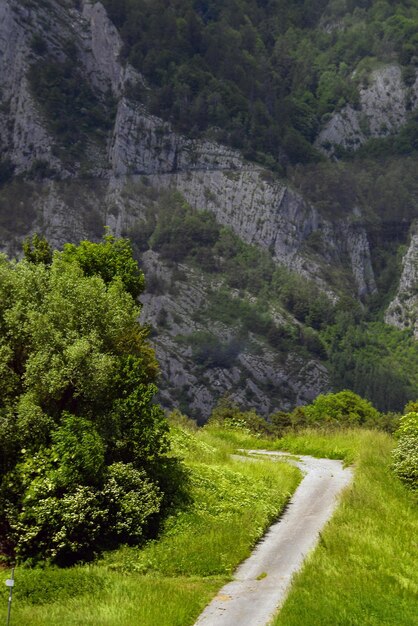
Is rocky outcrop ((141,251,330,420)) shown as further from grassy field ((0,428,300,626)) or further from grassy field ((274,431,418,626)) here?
grassy field ((274,431,418,626))

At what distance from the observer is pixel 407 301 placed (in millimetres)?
185000

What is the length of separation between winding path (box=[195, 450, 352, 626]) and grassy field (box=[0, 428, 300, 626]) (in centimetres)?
35

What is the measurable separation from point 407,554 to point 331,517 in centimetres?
334

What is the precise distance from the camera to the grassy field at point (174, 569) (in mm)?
16594

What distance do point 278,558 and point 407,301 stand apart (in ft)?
562

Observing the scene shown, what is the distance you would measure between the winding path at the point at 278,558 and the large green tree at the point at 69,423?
3.44 metres

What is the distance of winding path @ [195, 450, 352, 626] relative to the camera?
16.8 metres

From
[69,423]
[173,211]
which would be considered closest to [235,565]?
[69,423]

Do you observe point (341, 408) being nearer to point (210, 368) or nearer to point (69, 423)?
point (210, 368)

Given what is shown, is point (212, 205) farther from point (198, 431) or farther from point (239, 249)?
point (198, 431)

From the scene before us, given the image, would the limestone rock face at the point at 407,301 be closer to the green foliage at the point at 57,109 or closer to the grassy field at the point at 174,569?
the green foliage at the point at 57,109

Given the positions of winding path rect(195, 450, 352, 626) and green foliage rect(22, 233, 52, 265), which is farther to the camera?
green foliage rect(22, 233, 52, 265)

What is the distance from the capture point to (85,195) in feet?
615

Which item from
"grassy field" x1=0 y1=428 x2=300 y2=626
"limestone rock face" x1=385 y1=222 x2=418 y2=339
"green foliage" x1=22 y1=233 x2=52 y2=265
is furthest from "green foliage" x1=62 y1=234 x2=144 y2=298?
"limestone rock face" x1=385 y1=222 x2=418 y2=339
